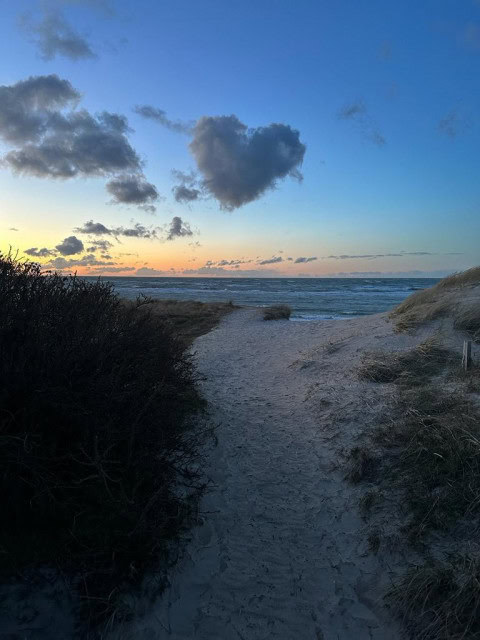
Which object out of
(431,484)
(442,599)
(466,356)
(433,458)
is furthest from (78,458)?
(466,356)

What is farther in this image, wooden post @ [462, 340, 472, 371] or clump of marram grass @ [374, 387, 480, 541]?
wooden post @ [462, 340, 472, 371]

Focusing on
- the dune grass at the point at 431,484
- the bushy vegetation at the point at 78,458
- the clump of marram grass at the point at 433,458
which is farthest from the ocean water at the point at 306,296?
the clump of marram grass at the point at 433,458

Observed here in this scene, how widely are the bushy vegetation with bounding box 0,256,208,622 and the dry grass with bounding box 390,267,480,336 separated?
871 centimetres

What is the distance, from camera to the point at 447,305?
1192 cm

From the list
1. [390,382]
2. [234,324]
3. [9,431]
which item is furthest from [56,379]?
[234,324]

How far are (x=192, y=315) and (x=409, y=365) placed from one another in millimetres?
14145

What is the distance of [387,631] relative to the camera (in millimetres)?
2941

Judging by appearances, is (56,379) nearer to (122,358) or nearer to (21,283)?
(122,358)

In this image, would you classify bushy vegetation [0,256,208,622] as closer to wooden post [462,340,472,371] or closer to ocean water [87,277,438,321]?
wooden post [462,340,472,371]

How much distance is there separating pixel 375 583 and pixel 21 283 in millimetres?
4360

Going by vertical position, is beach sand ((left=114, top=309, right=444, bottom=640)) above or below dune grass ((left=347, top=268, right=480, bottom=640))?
below

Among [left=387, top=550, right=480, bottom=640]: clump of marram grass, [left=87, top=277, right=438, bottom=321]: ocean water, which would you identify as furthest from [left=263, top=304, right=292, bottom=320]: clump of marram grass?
[left=387, top=550, right=480, bottom=640]: clump of marram grass

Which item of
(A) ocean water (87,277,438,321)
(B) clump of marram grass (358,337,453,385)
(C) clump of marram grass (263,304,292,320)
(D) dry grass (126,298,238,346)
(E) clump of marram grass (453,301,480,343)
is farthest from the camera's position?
(A) ocean water (87,277,438,321)

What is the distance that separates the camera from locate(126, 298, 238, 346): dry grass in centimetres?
1737
